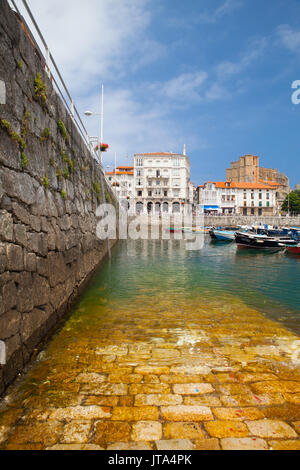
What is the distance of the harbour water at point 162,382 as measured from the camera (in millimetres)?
2555

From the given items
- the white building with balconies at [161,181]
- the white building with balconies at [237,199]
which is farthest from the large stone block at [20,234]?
the white building with balconies at [237,199]

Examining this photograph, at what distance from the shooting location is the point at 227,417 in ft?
9.23

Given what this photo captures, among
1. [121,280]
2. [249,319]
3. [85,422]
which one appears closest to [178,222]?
[121,280]

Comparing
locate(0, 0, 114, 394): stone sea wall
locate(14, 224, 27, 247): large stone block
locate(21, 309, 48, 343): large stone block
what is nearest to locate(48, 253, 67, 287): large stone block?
locate(0, 0, 114, 394): stone sea wall

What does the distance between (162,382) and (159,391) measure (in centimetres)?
20

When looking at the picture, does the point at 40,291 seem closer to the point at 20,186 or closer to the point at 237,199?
the point at 20,186

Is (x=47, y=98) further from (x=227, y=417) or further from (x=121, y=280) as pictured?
(x=121, y=280)

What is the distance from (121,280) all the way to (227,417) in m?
7.86

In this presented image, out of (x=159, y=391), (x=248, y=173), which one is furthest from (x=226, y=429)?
(x=248, y=173)

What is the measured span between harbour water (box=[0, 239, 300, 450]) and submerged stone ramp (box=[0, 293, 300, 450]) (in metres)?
0.01

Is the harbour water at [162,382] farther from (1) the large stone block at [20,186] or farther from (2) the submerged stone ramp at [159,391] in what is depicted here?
(1) the large stone block at [20,186]

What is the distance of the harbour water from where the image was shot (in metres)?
2.55

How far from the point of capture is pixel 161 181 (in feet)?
255

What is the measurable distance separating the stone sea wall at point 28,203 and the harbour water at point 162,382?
2.01 ft
